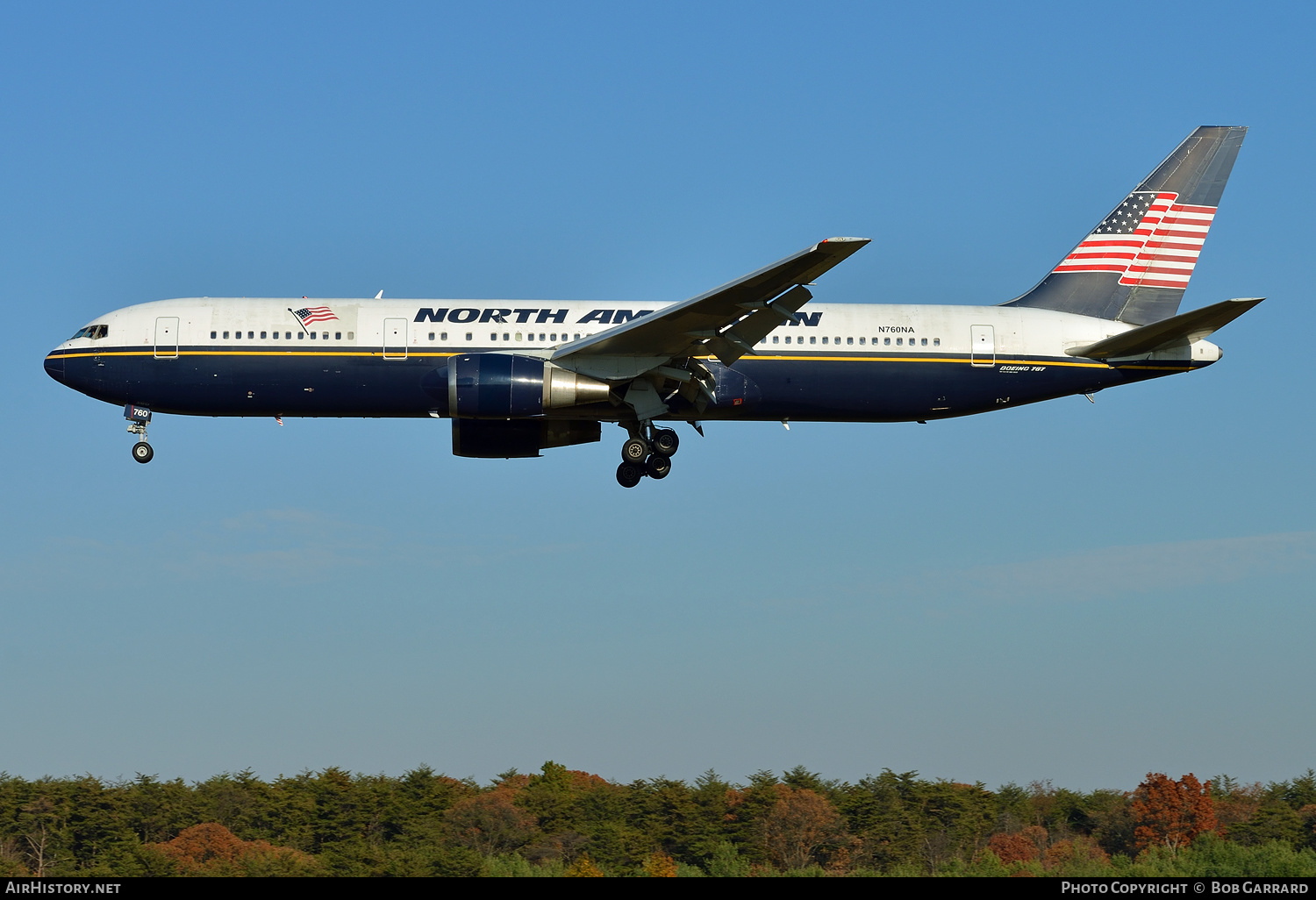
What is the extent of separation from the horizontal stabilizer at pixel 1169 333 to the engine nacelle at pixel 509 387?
12353 millimetres

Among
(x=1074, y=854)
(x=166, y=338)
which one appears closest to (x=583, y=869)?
(x=1074, y=854)

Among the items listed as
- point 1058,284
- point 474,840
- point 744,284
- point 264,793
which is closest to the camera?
point 744,284

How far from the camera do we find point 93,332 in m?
32.6

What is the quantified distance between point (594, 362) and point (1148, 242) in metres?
16.2

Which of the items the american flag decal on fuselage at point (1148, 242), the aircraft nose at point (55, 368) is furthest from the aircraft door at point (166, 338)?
the american flag decal on fuselage at point (1148, 242)

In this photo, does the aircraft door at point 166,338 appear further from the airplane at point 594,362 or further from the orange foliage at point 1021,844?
the orange foliage at point 1021,844

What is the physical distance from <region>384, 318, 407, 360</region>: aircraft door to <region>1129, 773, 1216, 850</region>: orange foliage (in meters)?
26.3

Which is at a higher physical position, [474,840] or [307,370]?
[307,370]

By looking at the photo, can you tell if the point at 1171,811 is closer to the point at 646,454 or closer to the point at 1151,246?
the point at 1151,246

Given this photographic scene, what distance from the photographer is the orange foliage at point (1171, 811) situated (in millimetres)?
40875

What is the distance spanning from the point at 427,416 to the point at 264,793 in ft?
53.9

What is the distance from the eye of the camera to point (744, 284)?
28156 millimetres
